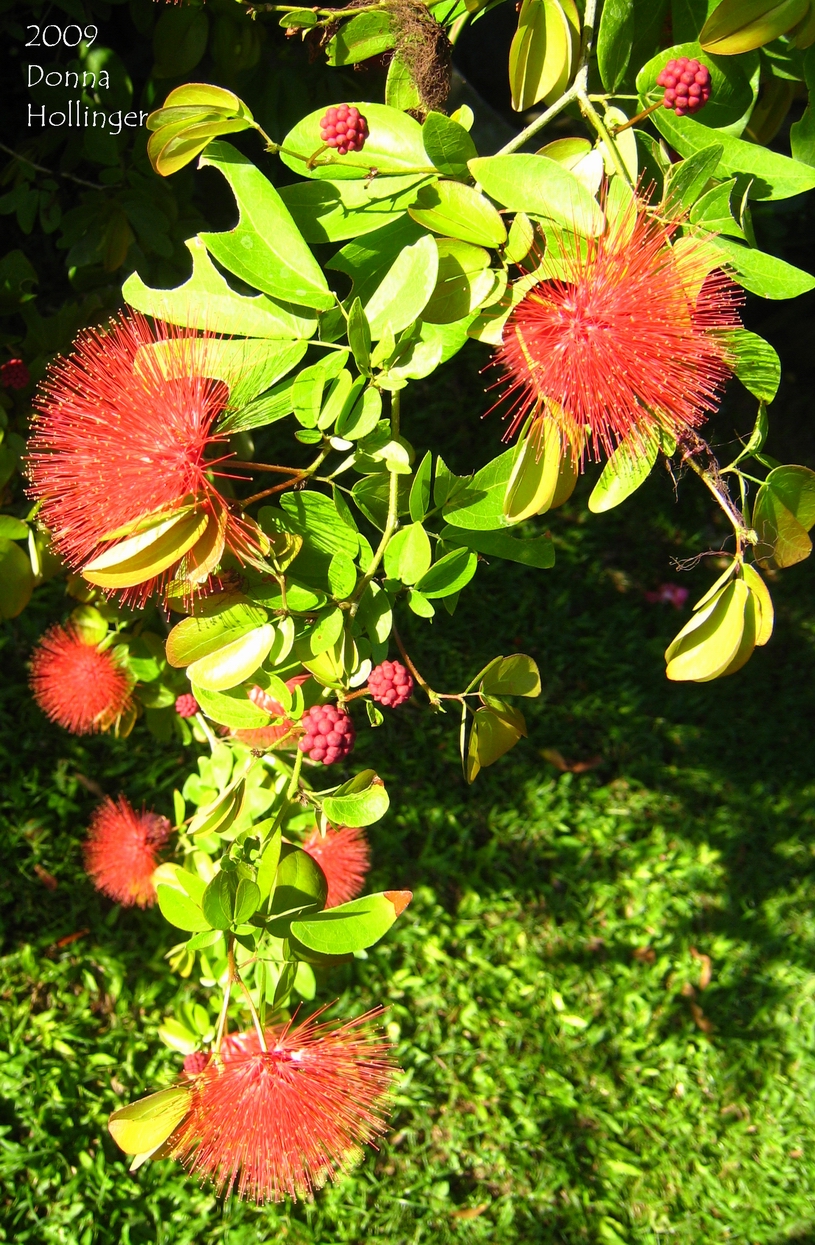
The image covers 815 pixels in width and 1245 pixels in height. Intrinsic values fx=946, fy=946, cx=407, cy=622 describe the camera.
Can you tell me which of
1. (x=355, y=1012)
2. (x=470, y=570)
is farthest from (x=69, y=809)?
(x=470, y=570)

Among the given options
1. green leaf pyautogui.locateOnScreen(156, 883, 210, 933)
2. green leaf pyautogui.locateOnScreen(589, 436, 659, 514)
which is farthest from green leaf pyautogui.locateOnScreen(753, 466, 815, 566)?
green leaf pyautogui.locateOnScreen(156, 883, 210, 933)

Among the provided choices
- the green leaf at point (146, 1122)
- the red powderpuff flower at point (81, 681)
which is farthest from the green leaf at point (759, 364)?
the red powderpuff flower at point (81, 681)

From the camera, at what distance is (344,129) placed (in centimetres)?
105

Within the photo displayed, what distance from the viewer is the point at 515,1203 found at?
253 centimetres

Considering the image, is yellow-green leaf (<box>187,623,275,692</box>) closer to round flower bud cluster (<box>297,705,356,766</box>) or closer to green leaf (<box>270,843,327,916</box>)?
round flower bud cluster (<box>297,705,356,766</box>)

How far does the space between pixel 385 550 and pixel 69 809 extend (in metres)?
1.72

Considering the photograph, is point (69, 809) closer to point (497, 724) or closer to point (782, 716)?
point (497, 724)

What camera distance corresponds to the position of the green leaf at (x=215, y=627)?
3.61ft

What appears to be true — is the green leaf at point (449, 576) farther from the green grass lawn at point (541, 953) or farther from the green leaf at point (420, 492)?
the green grass lawn at point (541, 953)

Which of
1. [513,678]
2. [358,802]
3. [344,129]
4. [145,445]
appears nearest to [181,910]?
[358,802]

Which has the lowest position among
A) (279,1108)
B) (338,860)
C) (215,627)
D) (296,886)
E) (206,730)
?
(338,860)

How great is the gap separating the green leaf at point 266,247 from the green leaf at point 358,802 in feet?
1.89

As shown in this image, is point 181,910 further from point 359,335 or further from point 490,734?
point 359,335

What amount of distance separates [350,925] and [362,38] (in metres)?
1.13
